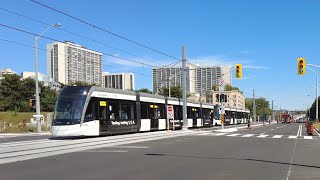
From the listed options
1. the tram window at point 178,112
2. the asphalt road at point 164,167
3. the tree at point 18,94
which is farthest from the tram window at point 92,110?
the tree at point 18,94

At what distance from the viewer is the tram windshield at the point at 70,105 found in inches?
1018

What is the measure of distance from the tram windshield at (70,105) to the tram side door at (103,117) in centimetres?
187

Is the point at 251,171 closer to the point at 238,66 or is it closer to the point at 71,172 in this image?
the point at 71,172

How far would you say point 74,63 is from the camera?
56562 millimetres

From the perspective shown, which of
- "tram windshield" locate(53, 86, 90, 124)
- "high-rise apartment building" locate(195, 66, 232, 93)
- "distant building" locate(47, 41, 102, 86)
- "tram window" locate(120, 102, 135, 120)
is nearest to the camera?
"tram windshield" locate(53, 86, 90, 124)

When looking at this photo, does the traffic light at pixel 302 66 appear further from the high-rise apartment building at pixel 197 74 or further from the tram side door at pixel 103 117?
the high-rise apartment building at pixel 197 74

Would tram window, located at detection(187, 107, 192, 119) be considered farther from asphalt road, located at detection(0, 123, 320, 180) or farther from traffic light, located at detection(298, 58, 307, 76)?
asphalt road, located at detection(0, 123, 320, 180)

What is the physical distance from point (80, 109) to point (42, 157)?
9455 mm

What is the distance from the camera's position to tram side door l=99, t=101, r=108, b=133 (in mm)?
28266

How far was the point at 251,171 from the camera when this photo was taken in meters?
12.7

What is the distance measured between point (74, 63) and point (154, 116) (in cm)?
2182

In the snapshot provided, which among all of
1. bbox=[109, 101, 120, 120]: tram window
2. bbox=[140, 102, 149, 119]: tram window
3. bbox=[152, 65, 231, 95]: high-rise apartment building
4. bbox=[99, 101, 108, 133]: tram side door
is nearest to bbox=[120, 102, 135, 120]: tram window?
bbox=[109, 101, 120, 120]: tram window

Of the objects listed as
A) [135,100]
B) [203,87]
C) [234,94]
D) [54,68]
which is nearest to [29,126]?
[54,68]

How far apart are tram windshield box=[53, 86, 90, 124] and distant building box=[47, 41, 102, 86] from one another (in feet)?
53.7
